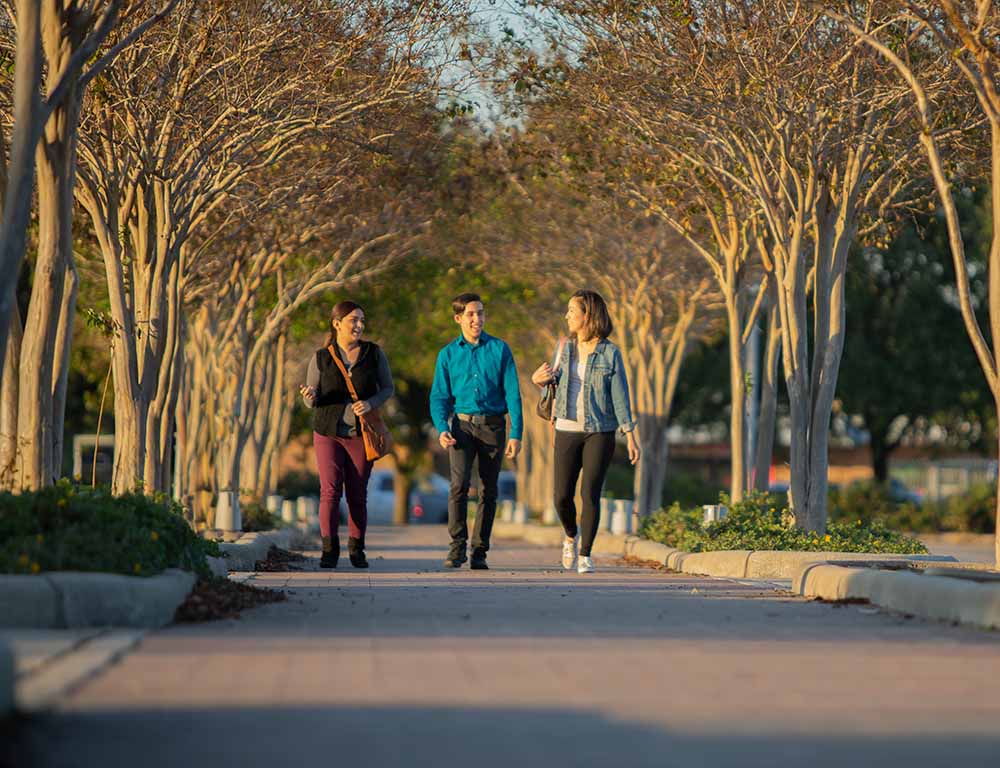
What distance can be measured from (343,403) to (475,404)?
1100 mm

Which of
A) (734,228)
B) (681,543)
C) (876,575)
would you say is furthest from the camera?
(734,228)

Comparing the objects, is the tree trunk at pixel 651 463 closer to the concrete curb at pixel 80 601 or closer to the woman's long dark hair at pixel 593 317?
the woman's long dark hair at pixel 593 317

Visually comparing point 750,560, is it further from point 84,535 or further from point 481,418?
point 84,535

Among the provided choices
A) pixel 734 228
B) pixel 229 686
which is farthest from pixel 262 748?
pixel 734 228

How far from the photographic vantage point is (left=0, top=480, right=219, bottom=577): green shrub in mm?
9148

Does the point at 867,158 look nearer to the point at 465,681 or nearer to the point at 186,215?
the point at 186,215

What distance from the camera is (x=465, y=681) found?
7.24m

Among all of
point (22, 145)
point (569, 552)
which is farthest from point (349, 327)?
point (22, 145)

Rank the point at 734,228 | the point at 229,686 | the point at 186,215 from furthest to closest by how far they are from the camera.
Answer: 1. the point at 734,228
2. the point at 186,215
3. the point at 229,686

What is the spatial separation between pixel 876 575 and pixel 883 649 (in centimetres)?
260

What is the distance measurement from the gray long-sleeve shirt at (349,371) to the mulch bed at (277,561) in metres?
1.53

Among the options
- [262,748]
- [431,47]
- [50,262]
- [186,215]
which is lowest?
[262,748]

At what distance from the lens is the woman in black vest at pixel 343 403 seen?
592 inches

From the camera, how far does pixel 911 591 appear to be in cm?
1049
